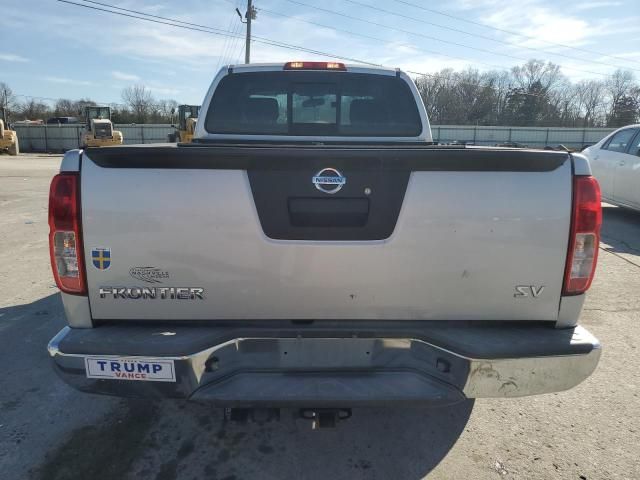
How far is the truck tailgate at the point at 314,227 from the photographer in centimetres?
210

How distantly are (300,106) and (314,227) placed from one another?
2.39 metres

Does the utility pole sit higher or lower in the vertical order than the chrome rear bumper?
higher

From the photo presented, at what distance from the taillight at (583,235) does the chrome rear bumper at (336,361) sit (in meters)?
0.26

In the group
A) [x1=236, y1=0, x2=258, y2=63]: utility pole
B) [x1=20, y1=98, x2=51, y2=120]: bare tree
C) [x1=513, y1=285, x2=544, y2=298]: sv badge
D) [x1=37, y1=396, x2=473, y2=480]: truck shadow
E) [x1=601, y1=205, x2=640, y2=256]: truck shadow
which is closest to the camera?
[x1=513, y1=285, x2=544, y2=298]: sv badge

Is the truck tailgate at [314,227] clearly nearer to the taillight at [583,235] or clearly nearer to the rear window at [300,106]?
the taillight at [583,235]

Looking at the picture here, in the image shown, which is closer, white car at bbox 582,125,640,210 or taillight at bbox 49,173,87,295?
taillight at bbox 49,173,87,295

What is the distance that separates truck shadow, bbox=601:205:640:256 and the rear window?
5539mm

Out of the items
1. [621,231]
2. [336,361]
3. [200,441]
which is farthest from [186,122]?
[336,361]

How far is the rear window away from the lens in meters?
4.21

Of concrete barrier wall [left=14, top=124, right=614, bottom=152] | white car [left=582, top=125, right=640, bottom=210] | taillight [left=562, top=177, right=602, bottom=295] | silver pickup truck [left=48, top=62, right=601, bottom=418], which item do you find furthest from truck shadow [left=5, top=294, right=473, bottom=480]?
concrete barrier wall [left=14, top=124, right=614, bottom=152]

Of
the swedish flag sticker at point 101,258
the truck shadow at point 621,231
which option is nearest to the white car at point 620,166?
the truck shadow at point 621,231

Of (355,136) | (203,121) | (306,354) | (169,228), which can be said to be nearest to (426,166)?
(306,354)

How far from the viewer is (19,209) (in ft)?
36.1

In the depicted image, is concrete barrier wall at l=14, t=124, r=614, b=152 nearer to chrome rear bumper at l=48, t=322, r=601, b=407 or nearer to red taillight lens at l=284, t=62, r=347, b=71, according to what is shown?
red taillight lens at l=284, t=62, r=347, b=71
